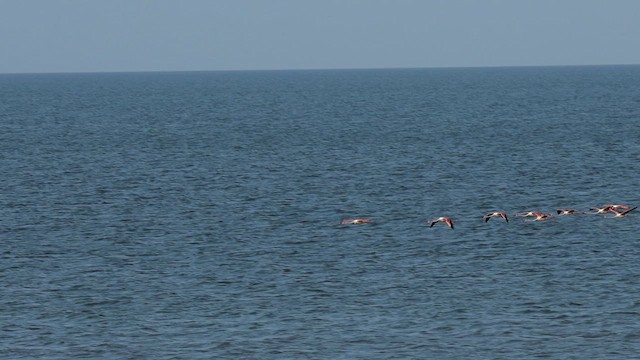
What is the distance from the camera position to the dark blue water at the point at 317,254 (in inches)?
1677

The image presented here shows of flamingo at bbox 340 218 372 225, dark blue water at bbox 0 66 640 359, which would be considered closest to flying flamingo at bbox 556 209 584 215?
dark blue water at bbox 0 66 640 359

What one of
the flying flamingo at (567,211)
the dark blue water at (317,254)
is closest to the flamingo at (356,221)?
the dark blue water at (317,254)

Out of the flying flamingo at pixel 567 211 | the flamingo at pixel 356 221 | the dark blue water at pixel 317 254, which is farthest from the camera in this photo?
the flying flamingo at pixel 567 211

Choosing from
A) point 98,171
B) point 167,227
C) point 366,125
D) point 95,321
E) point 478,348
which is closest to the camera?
point 478,348

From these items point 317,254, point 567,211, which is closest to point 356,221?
point 317,254

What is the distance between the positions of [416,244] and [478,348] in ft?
66.5

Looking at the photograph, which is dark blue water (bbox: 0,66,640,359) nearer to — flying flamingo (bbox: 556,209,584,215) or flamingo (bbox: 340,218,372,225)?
flamingo (bbox: 340,218,372,225)

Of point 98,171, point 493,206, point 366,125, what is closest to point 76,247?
point 493,206

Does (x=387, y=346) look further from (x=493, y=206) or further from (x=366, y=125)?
(x=366, y=125)

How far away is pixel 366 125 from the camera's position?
15338 centimetres

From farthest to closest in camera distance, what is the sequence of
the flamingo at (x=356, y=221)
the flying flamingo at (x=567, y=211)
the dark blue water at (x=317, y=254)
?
1. the flying flamingo at (x=567, y=211)
2. the flamingo at (x=356, y=221)
3. the dark blue water at (x=317, y=254)

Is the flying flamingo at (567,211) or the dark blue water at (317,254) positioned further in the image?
the flying flamingo at (567,211)

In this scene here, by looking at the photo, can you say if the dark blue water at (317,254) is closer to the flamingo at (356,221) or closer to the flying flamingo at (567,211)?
the flamingo at (356,221)

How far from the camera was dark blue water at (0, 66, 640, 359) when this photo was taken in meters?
42.6
